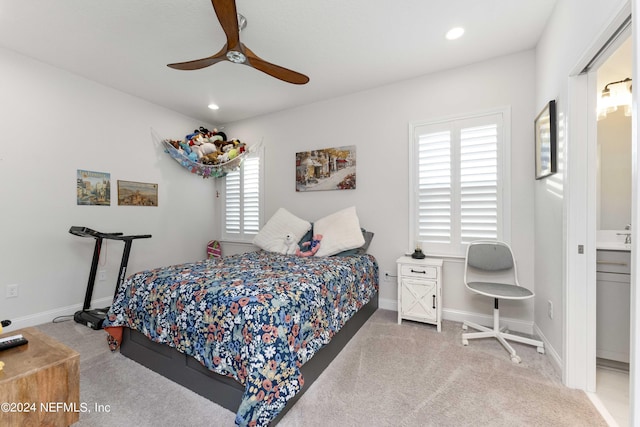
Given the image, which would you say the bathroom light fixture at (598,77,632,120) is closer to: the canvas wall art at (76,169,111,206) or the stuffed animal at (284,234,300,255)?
the stuffed animal at (284,234,300,255)

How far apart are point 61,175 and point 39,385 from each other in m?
2.69

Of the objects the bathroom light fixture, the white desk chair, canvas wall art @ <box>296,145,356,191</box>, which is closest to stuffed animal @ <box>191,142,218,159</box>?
canvas wall art @ <box>296,145,356,191</box>

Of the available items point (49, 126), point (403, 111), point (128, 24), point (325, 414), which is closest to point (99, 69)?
point (49, 126)

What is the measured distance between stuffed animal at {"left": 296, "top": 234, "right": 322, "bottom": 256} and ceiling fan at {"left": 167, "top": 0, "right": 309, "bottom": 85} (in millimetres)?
1719

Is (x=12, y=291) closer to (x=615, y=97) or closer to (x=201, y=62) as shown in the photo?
(x=201, y=62)

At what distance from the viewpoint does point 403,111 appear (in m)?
3.29

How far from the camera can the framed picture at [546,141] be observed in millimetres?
2098

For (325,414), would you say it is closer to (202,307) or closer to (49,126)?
(202,307)

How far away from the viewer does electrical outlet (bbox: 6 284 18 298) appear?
2.68m

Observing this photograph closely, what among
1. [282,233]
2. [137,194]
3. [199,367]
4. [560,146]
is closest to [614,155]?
[560,146]

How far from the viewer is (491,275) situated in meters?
2.83

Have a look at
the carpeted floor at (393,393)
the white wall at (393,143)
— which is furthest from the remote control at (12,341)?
the white wall at (393,143)

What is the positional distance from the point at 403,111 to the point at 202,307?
2.97 metres

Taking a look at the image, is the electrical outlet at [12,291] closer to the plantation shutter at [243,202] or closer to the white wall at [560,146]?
the plantation shutter at [243,202]
